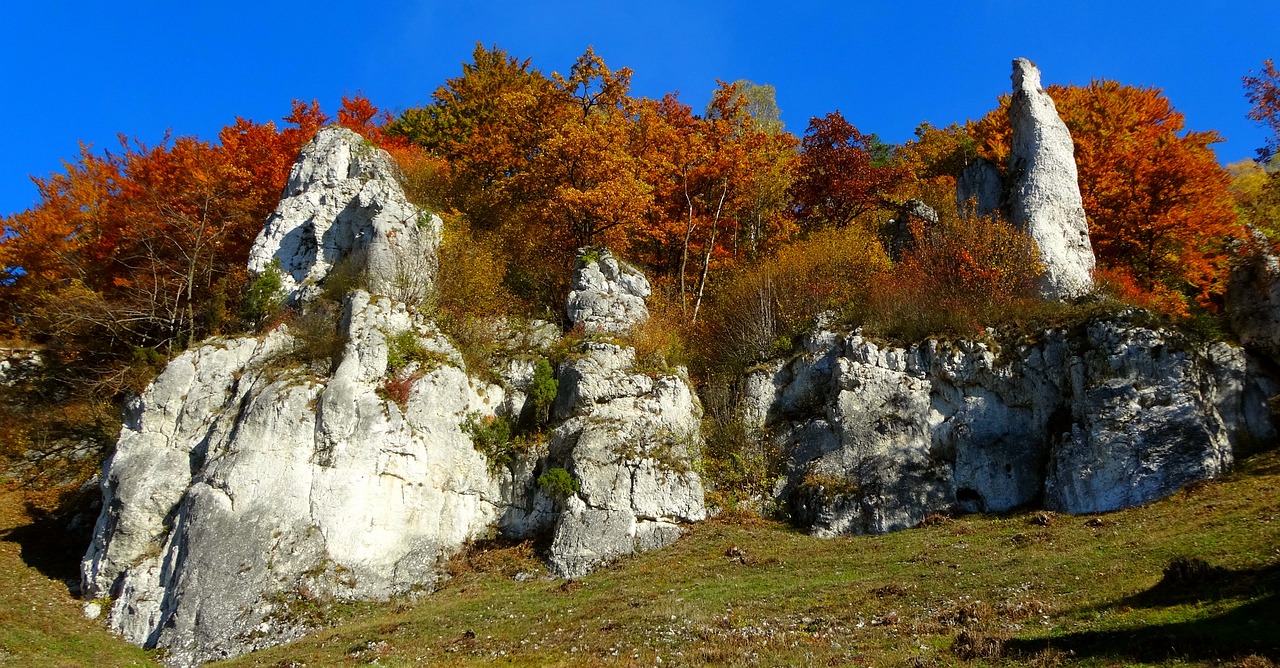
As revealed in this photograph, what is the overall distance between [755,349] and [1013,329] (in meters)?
10.6

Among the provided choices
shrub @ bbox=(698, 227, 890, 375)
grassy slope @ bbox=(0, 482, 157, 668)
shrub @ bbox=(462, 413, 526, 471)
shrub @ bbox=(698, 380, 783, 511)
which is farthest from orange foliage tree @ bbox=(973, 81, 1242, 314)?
grassy slope @ bbox=(0, 482, 157, 668)

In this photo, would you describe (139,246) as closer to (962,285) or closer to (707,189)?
(707,189)

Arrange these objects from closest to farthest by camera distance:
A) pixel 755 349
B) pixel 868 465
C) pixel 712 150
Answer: pixel 868 465 → pixel 755 349 → pixel 712 150

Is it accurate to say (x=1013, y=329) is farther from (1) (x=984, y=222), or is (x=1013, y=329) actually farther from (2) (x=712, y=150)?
(2) (x=712, y=150)

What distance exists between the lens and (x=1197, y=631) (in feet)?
38.2

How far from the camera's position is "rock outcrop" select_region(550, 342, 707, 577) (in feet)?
80.3

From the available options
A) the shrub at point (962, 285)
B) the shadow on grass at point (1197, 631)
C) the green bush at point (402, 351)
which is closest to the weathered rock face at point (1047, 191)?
the shrub at point (962, 285)

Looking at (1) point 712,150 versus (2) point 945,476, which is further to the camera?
(1) point 712,150

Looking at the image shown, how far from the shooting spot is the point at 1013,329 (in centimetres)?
2878

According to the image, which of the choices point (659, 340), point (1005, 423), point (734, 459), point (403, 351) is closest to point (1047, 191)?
point (1005, 423)

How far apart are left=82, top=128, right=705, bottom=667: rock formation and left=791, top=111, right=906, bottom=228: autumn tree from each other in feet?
68.6

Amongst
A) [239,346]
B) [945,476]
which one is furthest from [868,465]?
[239,346]

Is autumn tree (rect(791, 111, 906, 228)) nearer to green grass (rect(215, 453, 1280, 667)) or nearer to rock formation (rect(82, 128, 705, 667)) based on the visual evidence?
rock formation (rect(82, 128, 705, 667))

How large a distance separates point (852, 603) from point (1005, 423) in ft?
43.9
